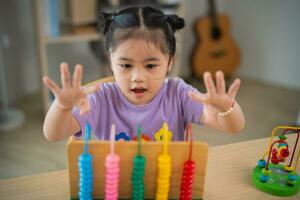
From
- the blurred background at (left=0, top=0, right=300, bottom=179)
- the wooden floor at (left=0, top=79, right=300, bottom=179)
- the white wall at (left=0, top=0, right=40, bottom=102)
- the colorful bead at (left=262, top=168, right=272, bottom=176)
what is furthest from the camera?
the white wall at (left=0, top=0, right=40, bottom=102)

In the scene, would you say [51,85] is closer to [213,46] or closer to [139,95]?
[139,95]

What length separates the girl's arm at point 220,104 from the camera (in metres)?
0.78

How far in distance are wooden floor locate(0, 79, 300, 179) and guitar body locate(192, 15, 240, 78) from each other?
0.24 metres

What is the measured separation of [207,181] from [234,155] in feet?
0.57

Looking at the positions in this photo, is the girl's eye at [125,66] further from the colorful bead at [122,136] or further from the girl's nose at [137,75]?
the colorful bead at [122,136]

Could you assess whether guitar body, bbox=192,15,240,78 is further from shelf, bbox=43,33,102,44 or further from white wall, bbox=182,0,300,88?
shelf, bbox=43,33,102,44

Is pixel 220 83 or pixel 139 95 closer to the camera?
pixel 220 83

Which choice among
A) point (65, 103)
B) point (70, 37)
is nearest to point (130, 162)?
point (65, 103)

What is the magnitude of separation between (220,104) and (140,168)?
249 millimetres

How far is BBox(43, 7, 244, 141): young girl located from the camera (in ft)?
2.69

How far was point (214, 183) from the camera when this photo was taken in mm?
909

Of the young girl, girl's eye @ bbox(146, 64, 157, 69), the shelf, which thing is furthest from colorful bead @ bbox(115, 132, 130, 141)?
the shelf

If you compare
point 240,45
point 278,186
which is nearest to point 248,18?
point 240,45

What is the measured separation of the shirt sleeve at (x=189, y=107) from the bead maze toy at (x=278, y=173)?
0.76ft
